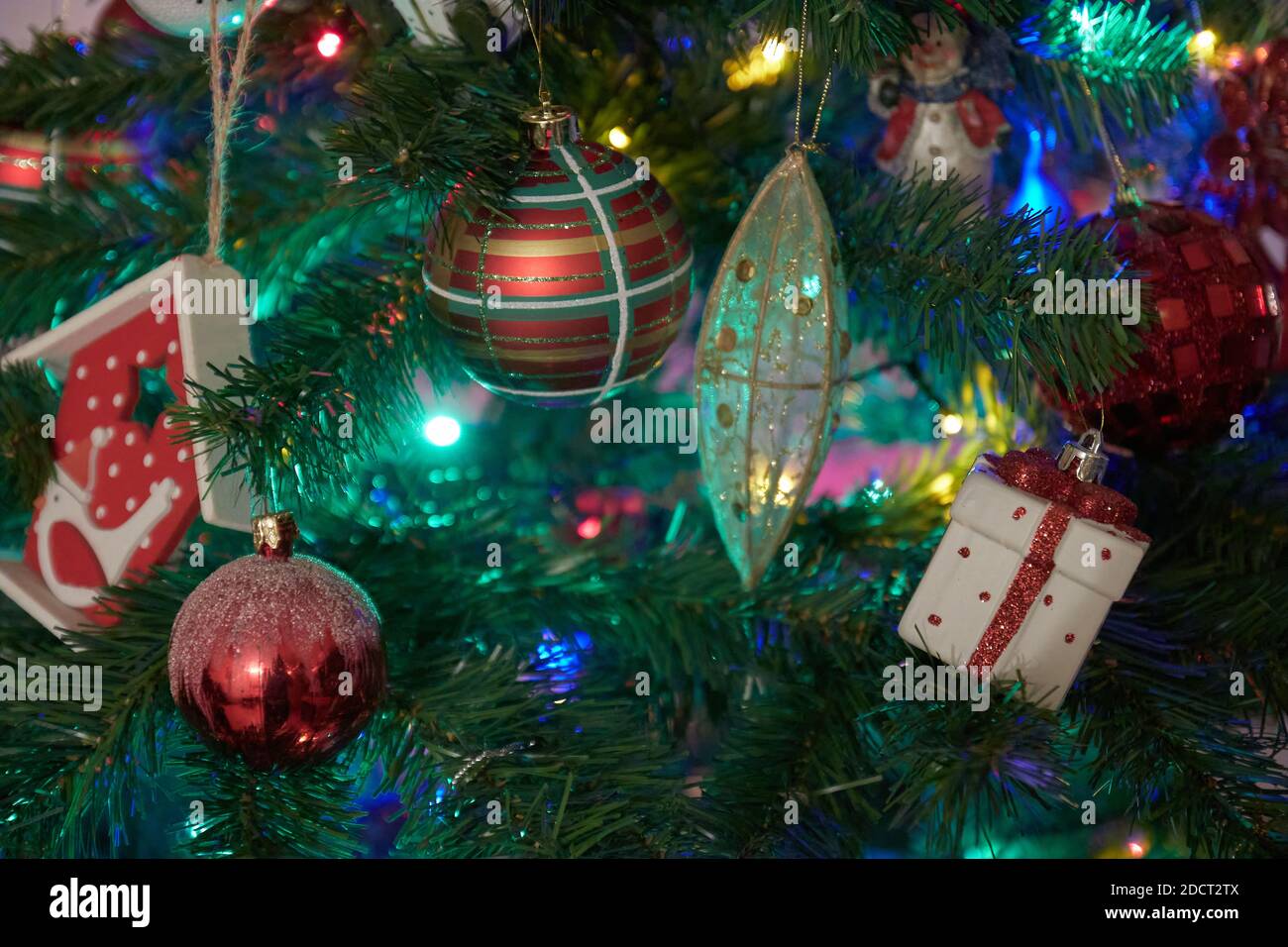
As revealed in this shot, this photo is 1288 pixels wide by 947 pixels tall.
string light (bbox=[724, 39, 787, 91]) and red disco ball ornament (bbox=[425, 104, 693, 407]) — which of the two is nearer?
red disco ball ornament (bbox=[425, 104, 693, 407])

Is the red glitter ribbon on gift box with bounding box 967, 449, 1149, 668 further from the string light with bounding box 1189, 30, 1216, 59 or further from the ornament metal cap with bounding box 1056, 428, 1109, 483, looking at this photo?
the string light with bounding box 1189, 30, 1216, 59

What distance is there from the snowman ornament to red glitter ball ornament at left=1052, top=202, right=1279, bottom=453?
0.12m

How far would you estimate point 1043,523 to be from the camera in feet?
2.74

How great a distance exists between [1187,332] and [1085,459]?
10 cm

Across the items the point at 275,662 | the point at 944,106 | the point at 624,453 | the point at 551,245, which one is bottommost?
the point at 275,662

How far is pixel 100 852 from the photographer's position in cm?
94

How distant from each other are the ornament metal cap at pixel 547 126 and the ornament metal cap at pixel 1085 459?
352 mm

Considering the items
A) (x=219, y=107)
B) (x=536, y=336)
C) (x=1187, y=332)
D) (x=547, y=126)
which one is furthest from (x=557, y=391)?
(x=1187, y=332)

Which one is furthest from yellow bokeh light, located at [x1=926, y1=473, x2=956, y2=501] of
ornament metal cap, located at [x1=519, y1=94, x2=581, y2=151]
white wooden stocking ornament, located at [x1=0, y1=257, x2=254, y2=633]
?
white wooden stocking ornament, located at [x1=0, y1=257, x2=254, y2=633]

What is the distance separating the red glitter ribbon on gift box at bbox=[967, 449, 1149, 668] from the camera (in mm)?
837

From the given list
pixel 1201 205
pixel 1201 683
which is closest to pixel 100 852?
pixel 1201 683

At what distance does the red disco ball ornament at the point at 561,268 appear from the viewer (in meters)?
0.83

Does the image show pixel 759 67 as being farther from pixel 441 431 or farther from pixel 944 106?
pixel 441 431

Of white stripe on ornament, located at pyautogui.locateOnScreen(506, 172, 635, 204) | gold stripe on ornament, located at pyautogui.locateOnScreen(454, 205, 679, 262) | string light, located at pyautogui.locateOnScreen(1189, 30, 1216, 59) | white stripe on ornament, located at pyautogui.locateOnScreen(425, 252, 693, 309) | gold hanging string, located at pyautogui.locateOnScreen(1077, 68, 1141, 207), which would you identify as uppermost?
string light, located at pyautogui.locateOnScreen(1189, 30, 1216, 59)
